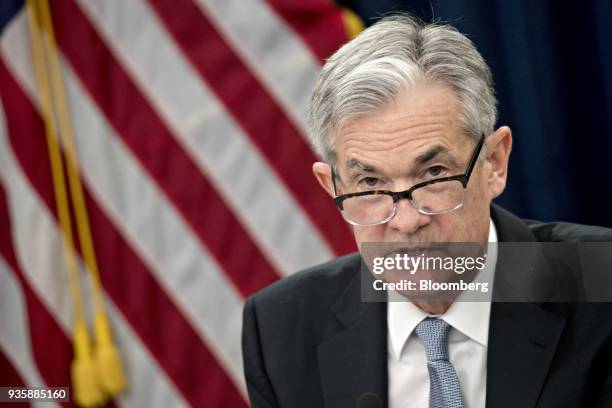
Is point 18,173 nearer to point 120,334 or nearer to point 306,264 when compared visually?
point 120,334

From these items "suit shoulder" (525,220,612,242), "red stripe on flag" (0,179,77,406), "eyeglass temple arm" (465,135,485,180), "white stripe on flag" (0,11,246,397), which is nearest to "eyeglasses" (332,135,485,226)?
"eyeglass temple arm" (465,135,485,180)

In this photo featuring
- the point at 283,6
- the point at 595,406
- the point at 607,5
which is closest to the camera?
the point at 595,406

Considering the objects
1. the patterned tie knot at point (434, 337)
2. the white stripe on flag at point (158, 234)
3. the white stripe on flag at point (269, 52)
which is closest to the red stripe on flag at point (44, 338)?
the white stripe on flag at point (158, 234)

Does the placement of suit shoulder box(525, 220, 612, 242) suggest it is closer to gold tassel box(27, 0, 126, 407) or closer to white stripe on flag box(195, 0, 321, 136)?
white stripe on flag box(195, 0, 321, 136)

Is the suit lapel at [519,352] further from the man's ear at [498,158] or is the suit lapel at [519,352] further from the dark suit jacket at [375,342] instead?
the man's ear at [498,158]

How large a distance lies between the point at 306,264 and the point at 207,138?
0.51m

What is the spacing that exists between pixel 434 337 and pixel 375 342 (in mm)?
136

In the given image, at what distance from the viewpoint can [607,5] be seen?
8.53 feet

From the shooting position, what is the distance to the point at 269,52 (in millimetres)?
3049

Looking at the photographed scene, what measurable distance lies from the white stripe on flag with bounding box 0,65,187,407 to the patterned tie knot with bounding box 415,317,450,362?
145 cm

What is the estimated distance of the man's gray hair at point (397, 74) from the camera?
175 centimetres

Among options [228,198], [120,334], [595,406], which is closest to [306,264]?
[228,198]

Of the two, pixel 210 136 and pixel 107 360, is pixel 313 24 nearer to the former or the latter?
pixel 210 136

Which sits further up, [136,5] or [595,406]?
[136,5]
